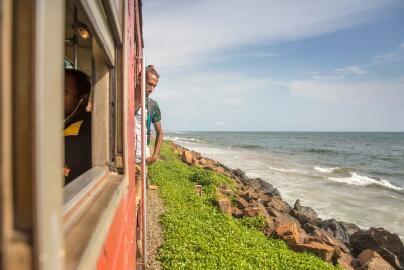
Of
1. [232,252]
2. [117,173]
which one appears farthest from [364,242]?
[117,173]

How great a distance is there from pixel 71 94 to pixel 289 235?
21.6 feet

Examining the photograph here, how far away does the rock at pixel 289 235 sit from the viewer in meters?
7.75

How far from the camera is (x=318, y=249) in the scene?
7.39 meters

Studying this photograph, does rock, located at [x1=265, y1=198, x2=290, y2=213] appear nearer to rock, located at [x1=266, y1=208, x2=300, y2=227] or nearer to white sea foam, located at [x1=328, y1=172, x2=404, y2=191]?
rock, located at [x1=266, y1=208, x2=300, y2=227]

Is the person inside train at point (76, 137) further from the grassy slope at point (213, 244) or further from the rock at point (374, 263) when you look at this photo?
the rock at point (374, 263)

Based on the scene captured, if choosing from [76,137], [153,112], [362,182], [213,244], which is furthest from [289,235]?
→ [362,182]

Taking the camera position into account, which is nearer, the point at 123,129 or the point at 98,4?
the point at 98,4

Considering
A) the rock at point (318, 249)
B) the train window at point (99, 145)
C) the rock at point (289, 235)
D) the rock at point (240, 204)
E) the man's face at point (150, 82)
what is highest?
the man's face at point (150, 82)

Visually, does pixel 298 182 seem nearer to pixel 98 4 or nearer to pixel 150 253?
pixel 150 253

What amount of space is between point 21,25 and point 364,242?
34.9 ft

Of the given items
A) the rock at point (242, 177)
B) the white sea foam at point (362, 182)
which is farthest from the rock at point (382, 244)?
the white sea foam at point (362, 182)

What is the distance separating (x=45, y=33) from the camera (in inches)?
23.9

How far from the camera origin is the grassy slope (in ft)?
20.4

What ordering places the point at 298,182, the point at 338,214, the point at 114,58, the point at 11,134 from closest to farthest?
the point at 11,134 < the point at 114,58 < the point at 338,214 < the point at 298,182
